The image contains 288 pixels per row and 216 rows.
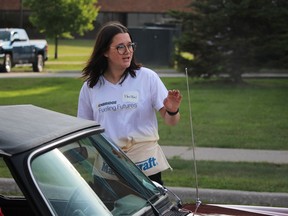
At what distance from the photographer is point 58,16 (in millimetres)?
38531

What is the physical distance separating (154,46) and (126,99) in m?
26.7

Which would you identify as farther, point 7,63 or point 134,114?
point 7,63

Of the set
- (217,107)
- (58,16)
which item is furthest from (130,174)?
(58,16)

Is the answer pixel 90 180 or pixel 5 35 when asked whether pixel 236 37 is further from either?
pixel 90 180

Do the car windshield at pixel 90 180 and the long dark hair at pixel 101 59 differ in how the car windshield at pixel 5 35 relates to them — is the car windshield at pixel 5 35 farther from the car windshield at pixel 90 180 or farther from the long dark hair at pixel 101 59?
the car windshield at pixel 90 180

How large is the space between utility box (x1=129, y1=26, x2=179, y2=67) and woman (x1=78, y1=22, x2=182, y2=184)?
26.2 meters

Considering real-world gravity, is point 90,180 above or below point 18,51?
above

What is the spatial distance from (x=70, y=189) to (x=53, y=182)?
0.48 ft

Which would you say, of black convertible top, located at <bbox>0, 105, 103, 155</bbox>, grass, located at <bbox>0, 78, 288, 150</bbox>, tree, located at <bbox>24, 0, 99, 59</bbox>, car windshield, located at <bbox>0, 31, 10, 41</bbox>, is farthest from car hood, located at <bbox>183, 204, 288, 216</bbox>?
tree, located at <bbox>24, 0, 99, 59</bbox>

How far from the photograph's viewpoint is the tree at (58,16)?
127ft

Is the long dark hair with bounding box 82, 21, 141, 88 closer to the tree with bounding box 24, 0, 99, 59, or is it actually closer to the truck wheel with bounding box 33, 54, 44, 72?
the truck wheel with bounding box 33, 54, 44, 72

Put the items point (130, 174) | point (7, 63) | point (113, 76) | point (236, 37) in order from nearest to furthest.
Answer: point (130, 174) → point (113, 76) → point (236, 37) → point (7, 63)

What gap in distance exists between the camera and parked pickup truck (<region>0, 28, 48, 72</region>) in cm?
2828

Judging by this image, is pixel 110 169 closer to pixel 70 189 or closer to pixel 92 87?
pixel 70 189
